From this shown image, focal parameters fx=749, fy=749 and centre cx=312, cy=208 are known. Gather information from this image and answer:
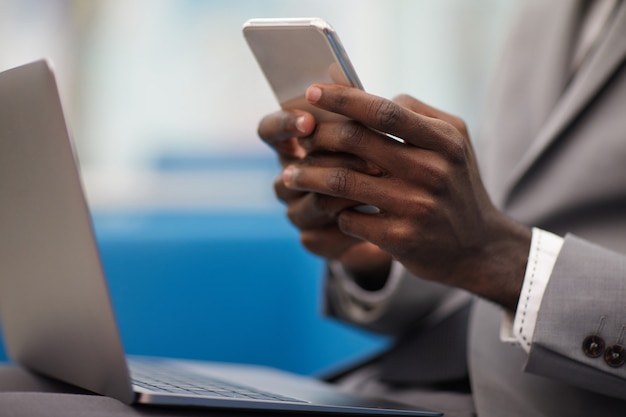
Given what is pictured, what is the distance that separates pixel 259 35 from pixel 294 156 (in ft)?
0.48

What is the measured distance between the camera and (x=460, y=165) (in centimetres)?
52

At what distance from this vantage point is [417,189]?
1.71ft

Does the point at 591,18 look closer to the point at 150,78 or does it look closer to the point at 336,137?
the point at 336,137

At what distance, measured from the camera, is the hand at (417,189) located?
1.65 feet

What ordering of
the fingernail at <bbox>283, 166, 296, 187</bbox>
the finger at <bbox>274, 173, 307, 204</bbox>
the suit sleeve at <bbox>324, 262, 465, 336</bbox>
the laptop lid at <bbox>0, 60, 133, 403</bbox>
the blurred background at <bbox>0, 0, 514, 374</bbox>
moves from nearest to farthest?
the laptop lid at <bbox>0, 60, 133, 403</bbox>
the fingernail at <bbox>283, 166, 296, 187</bbox>
the finger at <bbox>274, 173, 307, 204</bbox>
the suit sleeve at <bbox>324, 262, 465, 336</bbox>
the blurred background at <bbox>0, 0, 514, 374</bbox>

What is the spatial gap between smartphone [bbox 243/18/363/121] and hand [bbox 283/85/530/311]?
0.02 m

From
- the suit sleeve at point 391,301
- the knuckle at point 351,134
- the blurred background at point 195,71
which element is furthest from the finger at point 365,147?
the blurred background at point 195,71

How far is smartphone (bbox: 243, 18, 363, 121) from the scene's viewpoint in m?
0.50

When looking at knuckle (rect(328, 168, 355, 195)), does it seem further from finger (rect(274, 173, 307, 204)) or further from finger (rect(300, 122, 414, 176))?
finger (rect(274, 173, 307, 204))

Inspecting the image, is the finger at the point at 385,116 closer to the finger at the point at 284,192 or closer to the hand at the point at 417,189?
the hand at the point at 417,189

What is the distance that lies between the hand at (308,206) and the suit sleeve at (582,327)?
6.6 inches

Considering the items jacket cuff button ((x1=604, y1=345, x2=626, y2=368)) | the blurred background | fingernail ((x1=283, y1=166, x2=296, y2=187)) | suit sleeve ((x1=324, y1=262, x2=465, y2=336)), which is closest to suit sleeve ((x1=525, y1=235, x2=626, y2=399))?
jacket cuff button ((x1=604, y1=345, x2=626, y2=368))

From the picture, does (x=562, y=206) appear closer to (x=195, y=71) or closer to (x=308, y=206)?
(x=308, y=206)

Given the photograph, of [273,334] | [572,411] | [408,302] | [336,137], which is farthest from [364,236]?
[273,334]
